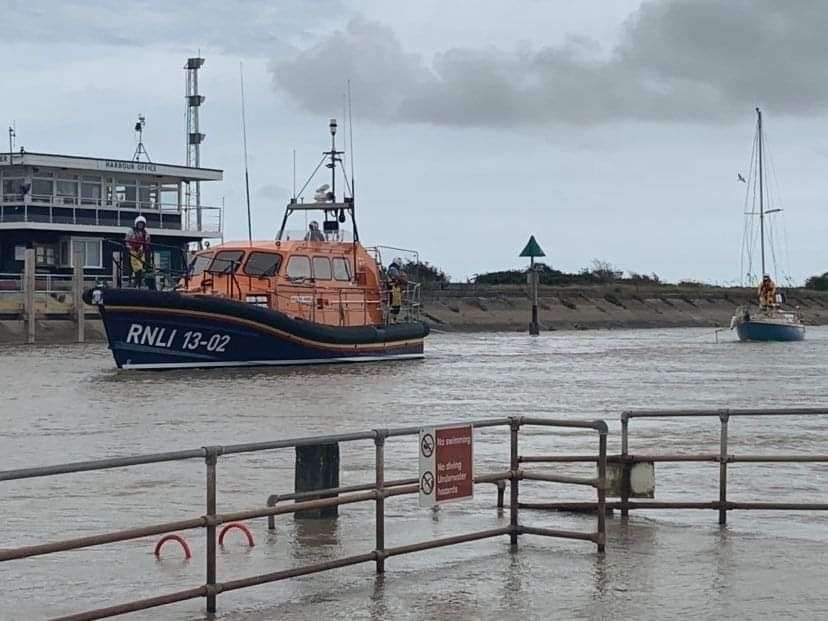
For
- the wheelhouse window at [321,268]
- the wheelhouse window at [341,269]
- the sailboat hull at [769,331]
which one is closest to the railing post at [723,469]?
the wheelhouse window at [321,268]

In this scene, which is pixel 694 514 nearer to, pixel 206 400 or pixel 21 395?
pixel 206 400

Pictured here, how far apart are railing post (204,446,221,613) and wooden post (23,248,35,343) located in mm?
40520

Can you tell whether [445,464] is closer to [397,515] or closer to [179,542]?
[179,542]

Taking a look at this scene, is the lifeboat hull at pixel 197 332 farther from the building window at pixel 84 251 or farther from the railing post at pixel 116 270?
the building window at pixel 84 251

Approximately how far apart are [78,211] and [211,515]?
4860 cm

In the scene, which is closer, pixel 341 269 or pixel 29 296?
pixel 341 269

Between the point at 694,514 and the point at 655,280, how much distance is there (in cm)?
8467

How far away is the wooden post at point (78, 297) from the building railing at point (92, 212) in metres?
5.44

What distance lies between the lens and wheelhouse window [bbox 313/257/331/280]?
3378cm

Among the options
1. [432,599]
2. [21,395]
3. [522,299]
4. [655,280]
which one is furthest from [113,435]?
[655,280]

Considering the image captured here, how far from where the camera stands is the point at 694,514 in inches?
451

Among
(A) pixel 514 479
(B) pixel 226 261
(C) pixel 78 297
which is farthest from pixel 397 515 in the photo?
(C) pixel 78 297

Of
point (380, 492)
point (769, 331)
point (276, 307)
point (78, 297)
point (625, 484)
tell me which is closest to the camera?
point (380, 492)

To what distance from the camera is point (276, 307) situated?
32969 millimetres
